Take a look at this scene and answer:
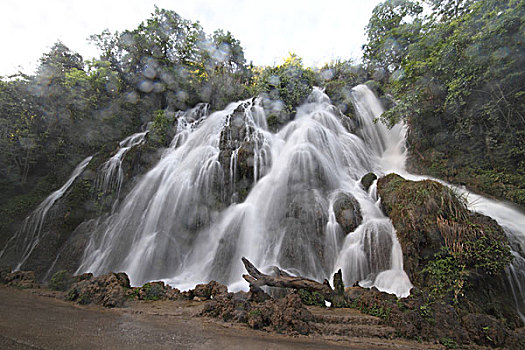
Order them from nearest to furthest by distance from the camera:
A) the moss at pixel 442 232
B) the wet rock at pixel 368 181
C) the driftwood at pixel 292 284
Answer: the driftwood at pixel 292 284
the moss at pixel 442 232
the wet rock at pixel 368 181

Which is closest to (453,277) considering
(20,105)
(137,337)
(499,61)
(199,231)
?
(137,337)

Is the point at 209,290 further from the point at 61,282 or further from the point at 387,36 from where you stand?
the point at 387,36

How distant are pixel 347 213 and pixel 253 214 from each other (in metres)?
3.20

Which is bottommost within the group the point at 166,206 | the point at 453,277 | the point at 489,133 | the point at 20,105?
the point at 453,277

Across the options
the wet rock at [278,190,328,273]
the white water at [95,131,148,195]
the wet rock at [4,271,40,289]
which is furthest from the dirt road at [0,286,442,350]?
the white water at [95,131,148,195]

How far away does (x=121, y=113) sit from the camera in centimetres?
1586

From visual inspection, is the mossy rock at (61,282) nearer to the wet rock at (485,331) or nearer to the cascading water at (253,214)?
the cascading water at (253,214)

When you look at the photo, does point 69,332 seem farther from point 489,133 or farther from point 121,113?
point 121,113

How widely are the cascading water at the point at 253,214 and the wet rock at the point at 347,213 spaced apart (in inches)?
1.3

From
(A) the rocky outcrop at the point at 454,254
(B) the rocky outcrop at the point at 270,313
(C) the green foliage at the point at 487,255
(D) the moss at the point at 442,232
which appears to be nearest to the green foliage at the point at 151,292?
(B) the rocky outcrop at the point at 270,313

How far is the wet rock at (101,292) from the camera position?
14.7ft

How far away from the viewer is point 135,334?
2.79 meters

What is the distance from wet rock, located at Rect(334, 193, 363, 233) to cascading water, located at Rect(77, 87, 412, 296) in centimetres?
3

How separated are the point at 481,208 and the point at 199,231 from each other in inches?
375
